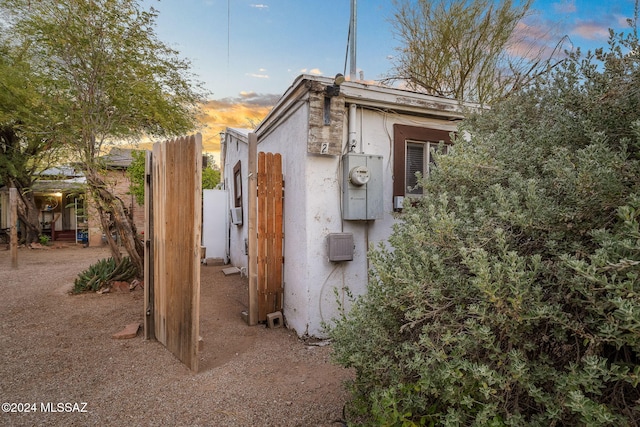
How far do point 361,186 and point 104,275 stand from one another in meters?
5.13

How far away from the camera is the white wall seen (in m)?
9.63

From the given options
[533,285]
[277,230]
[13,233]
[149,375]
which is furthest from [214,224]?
[533,285]

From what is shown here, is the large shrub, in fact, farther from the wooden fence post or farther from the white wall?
the white wall

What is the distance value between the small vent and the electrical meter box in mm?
252

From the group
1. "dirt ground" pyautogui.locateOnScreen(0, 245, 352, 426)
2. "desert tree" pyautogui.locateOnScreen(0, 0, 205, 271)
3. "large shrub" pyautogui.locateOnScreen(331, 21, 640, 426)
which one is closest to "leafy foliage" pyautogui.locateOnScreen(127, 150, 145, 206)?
"desert tree" pyautogui.locateOnScreen(0, 0, 205, 271)

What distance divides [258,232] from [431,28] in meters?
6.99

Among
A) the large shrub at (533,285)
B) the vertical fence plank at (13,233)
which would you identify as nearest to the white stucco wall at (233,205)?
the large shrub at (533,285)

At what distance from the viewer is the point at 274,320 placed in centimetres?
457

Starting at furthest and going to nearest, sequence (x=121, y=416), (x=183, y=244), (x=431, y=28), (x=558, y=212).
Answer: (x=431, y=28) < (x=183, y=244) < (x=121, y=416) < (x=558, y=212)

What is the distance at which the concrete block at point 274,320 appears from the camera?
452 cm

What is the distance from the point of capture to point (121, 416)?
2.55 metres

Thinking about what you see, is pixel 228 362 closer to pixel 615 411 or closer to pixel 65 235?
pixel 615 411

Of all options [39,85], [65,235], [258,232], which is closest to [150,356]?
[258,232]

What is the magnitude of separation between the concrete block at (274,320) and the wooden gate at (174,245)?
126 cm
